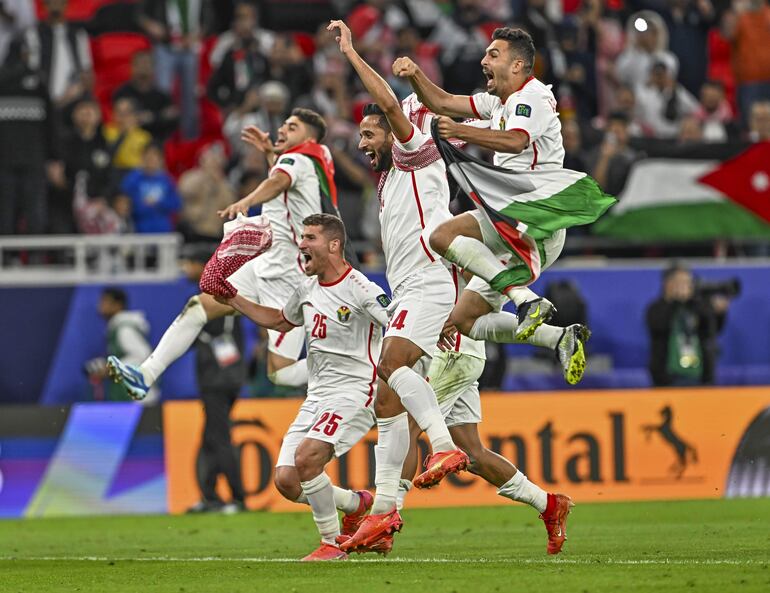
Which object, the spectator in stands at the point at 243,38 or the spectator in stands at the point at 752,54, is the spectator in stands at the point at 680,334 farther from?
the spectator in stands at the point at 243,38

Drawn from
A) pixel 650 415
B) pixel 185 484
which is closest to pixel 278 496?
pixel 185 484

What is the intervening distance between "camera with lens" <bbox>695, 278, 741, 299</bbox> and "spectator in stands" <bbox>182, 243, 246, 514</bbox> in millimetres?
5439

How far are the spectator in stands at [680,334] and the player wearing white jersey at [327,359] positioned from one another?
7.85m

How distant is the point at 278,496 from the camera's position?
17.9m

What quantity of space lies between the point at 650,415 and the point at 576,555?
6687mm

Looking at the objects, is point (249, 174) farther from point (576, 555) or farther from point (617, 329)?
point (576, 555)

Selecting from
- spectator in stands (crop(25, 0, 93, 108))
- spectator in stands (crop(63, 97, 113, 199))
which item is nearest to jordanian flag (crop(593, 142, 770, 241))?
spectator in stands (crop(63, 97, 113, 199))

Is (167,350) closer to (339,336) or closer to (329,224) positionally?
(339,336)

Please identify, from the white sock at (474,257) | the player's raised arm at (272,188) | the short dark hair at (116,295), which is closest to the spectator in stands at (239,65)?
the short dark hair at (116,295)

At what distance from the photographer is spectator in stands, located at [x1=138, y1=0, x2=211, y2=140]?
22.4 meters

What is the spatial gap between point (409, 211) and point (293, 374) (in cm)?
212

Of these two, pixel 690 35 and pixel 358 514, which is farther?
pixel 690 35

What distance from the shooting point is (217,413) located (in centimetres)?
1744

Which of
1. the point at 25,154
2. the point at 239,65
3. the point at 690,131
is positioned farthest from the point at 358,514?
the point at 239,65
